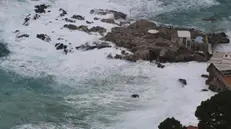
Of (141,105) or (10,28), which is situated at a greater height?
(10,28)

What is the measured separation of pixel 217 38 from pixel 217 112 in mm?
17020

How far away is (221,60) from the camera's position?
31219 mm

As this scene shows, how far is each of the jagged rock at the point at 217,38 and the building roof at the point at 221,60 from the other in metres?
2.10

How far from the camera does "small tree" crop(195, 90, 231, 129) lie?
1831 centimetres

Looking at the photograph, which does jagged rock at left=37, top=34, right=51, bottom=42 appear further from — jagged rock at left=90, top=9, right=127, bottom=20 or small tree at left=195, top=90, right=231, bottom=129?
small tree at left=195, top=90, right=231, bottom=129

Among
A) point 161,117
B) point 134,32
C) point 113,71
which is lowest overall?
point 161,117

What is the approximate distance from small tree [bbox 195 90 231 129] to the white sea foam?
7.20m

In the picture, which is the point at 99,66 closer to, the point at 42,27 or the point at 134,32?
the point at 134,32

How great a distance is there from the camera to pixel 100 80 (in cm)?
3014

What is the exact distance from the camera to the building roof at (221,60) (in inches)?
1180

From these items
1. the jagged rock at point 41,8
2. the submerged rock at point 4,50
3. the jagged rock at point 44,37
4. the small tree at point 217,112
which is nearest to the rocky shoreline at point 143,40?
the jagged rock at point 44,37

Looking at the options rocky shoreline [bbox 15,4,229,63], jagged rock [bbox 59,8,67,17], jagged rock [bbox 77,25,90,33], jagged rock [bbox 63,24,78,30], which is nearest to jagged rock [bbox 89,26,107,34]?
rocky shoreline [bbox 15,4,229,63]

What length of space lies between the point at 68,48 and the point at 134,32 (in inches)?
178

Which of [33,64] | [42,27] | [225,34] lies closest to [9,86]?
[33,64]
